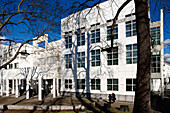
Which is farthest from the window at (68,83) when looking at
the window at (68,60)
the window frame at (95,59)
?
the window frame at (95,59)

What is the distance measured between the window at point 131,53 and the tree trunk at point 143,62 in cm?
1426

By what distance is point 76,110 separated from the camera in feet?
41.6

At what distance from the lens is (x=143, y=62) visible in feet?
14.6

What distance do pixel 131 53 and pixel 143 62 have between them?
14637mm

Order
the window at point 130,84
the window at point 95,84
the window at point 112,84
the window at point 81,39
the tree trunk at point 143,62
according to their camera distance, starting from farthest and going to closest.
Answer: the window at point 81,39 < the window at point 95,84 < the window at point 112,84 < the window at point 130,84 < the tree trunk at point 143,62

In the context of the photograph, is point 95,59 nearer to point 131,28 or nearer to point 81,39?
point 81,39

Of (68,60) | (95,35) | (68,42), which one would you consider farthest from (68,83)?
(95,35)

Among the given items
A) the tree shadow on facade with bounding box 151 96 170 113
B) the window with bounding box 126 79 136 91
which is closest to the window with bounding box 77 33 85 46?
the window with bounding box 126 79 136 91

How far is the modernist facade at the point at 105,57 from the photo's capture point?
710 inches

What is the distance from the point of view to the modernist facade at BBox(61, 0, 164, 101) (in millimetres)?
18031

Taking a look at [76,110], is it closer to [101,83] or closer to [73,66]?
[101,83]

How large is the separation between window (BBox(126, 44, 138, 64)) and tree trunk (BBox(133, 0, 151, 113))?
46.8ft

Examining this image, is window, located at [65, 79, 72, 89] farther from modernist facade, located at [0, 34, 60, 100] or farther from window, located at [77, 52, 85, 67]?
window, located at [77, 52, 85, 67]

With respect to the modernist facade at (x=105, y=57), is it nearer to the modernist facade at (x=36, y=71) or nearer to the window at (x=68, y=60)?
the window at (x=68, y=60)
